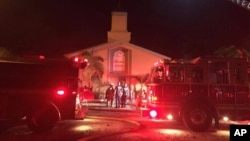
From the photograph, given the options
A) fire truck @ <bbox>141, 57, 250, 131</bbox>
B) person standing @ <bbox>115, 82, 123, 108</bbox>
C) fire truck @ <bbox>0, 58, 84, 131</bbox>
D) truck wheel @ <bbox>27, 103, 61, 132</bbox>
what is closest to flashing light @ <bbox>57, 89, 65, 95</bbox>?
fire truck @ <bbox>0, 58, 84, 131</bbox>

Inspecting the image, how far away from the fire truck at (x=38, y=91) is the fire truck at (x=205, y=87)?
3.08 metres

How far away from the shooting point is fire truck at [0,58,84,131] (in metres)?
10.9

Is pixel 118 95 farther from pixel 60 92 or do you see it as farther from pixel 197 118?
pixel 60 92

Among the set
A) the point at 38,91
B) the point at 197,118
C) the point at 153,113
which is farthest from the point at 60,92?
the point at 197,118

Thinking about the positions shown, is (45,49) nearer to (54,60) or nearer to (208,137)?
(54,60)

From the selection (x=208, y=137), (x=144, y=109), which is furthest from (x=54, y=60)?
(x=208, y=137)

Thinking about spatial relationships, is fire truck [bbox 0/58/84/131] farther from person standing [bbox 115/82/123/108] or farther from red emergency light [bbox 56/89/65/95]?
person standing [bbox 115/82/123/108]

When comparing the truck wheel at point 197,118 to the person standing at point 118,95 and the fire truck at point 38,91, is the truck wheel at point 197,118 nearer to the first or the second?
the fire truck at point 38,91

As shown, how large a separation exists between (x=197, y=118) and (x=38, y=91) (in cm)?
546

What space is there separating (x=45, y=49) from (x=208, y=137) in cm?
3184

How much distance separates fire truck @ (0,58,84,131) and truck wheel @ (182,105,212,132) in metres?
3.89

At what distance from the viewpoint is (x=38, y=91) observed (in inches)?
437

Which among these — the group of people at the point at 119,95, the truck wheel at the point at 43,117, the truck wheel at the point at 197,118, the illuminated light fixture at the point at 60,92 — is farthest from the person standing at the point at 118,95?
the truck wheel at the point at 43,117

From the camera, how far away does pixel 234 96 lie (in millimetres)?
12383
